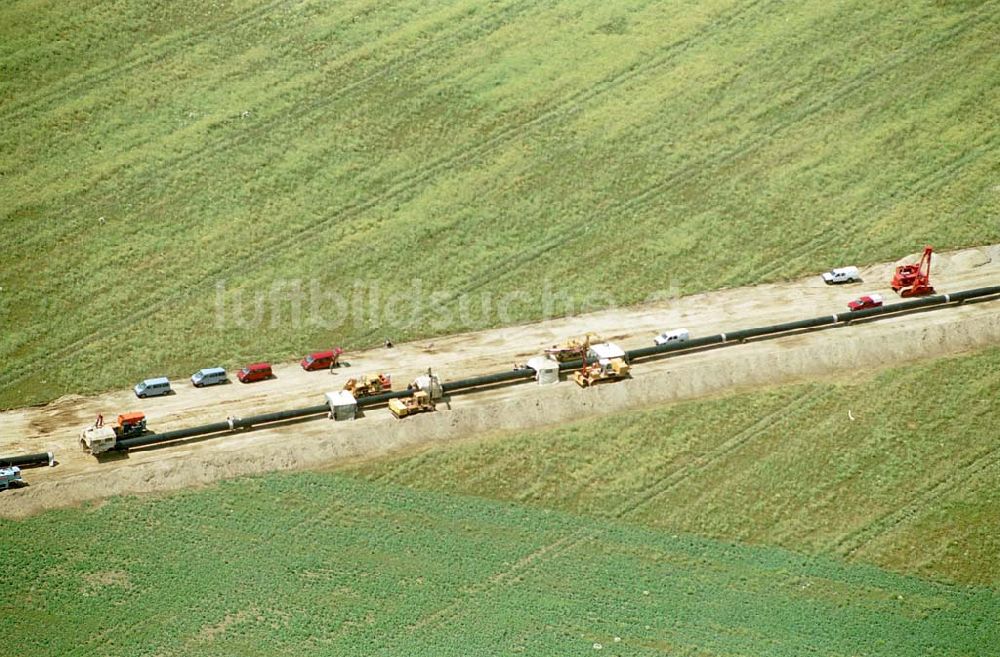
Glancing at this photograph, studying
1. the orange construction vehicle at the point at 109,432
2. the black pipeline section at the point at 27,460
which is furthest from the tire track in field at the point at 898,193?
the black pipeline section at the point at 27,460

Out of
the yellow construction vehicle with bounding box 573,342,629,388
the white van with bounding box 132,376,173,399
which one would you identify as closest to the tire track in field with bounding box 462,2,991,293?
the yellow construction vehicle with bounding box 573,342,629,388

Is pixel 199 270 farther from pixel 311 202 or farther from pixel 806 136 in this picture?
pixel 806 136

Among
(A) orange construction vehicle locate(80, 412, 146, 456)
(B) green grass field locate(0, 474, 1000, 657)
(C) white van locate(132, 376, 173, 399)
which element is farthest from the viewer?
(C) white van locate(132, 376, 173, 399)

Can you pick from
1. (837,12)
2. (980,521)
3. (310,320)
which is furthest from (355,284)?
(837,12)

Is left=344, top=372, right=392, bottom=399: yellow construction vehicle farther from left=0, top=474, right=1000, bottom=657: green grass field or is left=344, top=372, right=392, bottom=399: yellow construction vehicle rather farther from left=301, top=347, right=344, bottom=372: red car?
left=0, top=474, right=1000, bottom=657: green grass field

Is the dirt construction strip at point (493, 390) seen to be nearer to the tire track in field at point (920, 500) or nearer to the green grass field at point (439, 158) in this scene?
the green grass field at point (439, 158)

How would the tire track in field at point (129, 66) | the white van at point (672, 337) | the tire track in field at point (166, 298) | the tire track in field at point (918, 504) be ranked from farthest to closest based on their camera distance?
the tire track in field at point (129, 66) → the white van at point (672, 337) → the tire track in field at point (166, 298) → the tire track in field at point (918, 504)

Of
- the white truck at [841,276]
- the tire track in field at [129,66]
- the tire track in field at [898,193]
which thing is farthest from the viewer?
the tire track in field at [129,66]

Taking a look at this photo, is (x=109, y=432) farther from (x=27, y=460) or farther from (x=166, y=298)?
(x=166, y=298)
